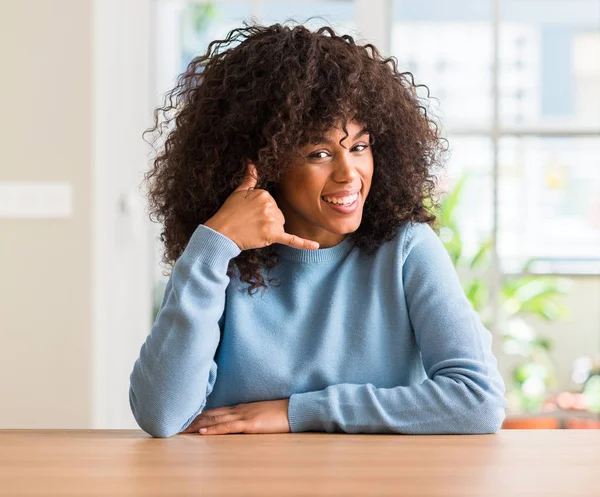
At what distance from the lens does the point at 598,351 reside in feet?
11.5

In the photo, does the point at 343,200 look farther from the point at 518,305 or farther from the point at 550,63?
the point at 550,63

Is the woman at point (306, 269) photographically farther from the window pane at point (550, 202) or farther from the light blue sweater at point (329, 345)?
the window pane at point (550, 202)

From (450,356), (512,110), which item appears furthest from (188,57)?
(450,356)

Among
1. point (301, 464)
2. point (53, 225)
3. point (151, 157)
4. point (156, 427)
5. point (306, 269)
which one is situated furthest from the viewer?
point (151, 157)

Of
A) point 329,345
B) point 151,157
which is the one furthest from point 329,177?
point 151,157

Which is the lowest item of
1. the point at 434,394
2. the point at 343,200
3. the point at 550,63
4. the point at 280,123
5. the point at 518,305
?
the point at 518,305

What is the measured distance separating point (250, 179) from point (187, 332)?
0.29m

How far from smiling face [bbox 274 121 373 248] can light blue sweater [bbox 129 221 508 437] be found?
0.09 m

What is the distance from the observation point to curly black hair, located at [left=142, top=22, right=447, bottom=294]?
1.49 metres

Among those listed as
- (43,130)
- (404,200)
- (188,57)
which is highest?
(188,57)

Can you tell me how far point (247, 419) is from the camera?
1.37 metres

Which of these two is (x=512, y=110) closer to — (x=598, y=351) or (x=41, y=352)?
(x=598, y=351)

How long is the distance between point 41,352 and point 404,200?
1733 mm

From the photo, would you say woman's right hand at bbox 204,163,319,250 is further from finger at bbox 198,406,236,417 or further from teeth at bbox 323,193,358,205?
finger at bbox 198,406,236,417
